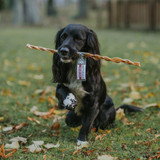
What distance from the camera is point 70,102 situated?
2.84 meters

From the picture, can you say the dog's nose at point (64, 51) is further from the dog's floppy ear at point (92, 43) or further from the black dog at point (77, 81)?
the dog's floppy ear at point (92, 43)

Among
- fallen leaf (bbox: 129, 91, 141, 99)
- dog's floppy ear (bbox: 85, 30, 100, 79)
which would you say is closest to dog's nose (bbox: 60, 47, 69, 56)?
dog's floppy ear (bbox: 85, 30, 100, 79)

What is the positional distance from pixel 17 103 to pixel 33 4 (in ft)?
74.6

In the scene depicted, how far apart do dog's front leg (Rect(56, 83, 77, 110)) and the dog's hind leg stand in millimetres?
432

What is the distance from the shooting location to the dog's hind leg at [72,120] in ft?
11.4

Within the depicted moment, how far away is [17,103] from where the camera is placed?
4.44 metres

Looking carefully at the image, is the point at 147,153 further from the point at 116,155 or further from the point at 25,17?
the point at 25,17

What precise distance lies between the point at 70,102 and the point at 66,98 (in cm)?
7

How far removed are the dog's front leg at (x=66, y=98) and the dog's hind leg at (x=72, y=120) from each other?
43 cm

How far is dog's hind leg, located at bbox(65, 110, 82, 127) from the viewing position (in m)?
3.46

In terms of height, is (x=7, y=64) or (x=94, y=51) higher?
(x=94, y=51)

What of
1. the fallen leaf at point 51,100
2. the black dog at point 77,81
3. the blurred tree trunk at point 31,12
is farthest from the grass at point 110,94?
the blurred tree trunk at point 31,12

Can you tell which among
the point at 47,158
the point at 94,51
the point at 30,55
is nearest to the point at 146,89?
the point at 94,51

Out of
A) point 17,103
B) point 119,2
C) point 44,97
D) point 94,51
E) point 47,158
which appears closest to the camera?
point 47,158
